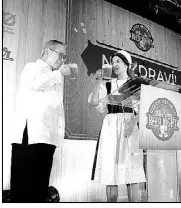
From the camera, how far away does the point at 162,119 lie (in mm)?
2578

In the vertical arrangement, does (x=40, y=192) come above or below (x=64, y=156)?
below

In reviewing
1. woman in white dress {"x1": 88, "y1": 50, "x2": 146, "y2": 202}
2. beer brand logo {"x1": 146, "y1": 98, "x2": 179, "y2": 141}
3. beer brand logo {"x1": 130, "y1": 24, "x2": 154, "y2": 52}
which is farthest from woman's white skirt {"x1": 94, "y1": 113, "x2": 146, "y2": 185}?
beer brand logo {"x1": 130, "y1": 24, "x2": 154, "y2": 52}

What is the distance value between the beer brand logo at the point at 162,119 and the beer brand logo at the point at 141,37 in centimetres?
145

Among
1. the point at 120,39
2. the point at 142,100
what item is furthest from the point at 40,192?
the point at 120,39

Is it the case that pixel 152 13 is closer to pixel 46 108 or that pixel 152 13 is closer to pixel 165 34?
pixel 165 34

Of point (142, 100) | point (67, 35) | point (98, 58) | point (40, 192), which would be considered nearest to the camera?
point (142, 100)

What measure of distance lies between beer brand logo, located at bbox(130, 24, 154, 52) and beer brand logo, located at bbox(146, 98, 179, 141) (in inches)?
57.2

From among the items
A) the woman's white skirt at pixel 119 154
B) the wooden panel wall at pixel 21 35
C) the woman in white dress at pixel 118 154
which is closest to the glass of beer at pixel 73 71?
the wooden panel wall at pixel 21 35

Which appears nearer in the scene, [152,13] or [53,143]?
[53,143]

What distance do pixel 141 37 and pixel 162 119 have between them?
1.60 meters

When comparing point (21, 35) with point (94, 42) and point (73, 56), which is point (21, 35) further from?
point (94, 42)

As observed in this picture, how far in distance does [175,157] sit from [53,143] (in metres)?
1.22

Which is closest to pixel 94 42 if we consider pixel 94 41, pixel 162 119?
pixel 94 41

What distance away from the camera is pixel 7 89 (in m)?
2.73
